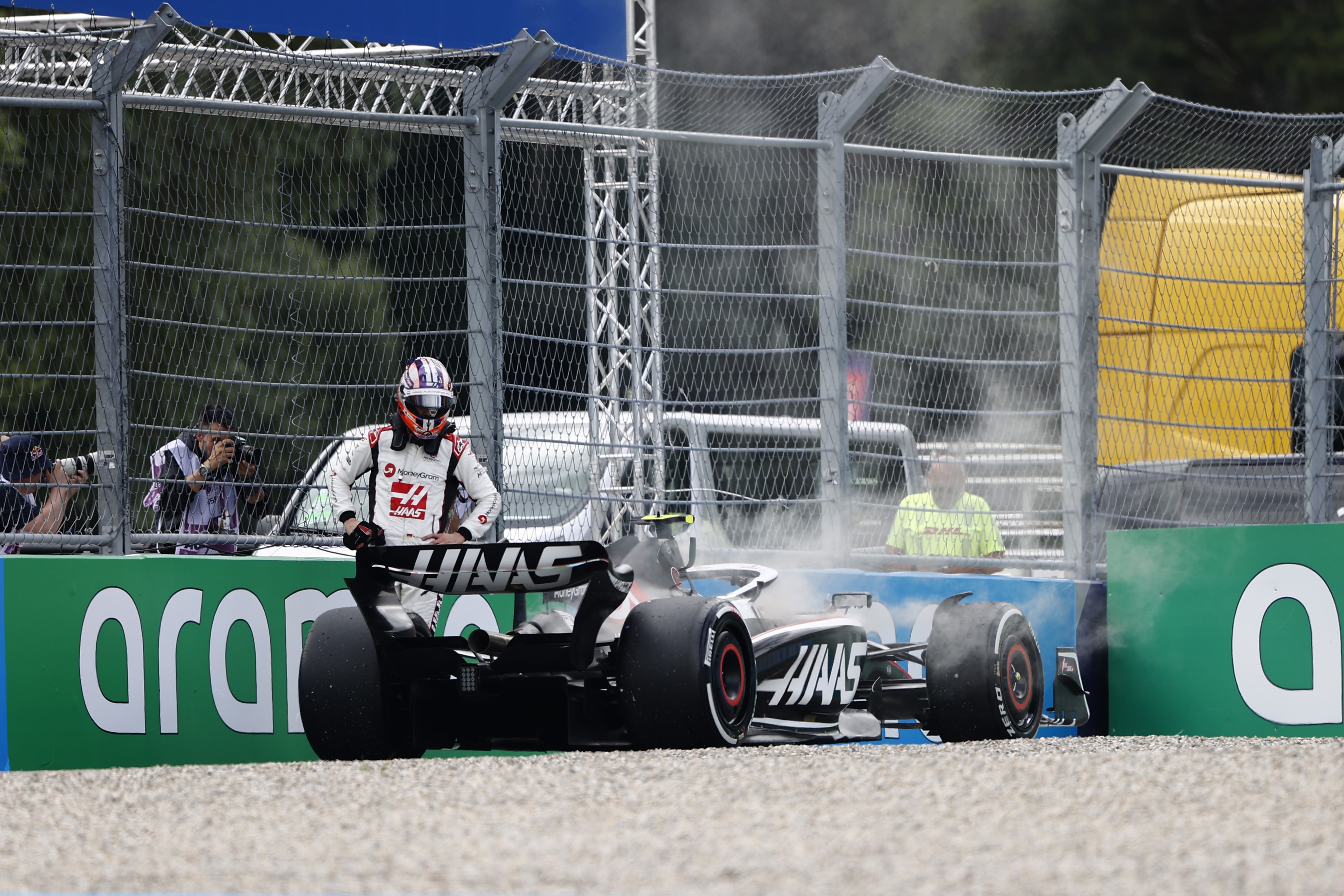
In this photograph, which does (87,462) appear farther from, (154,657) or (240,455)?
(154,657)

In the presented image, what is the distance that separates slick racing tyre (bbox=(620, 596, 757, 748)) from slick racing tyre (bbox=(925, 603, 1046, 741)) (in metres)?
1.12

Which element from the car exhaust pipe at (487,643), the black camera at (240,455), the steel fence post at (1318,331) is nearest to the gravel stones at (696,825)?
the car exhaust pipe at (487,643)

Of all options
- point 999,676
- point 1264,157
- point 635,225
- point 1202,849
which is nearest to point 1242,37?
point 1264,157

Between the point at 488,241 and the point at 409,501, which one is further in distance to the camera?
the point at 488,241

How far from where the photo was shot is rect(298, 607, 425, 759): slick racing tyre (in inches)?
252

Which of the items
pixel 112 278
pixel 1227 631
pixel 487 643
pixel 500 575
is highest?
pixel 112 278

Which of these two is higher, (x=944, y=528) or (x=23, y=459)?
(x=23, y=459)

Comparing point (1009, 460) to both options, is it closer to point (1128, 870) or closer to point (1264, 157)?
point (1264, 157)

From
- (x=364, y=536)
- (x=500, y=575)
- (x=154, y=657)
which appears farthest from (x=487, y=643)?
(x=154, y=657)

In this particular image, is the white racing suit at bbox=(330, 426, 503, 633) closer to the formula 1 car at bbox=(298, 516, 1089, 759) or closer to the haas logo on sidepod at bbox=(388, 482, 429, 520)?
the haas logo on sidepod at bbox=(388, 482, 429, 520)

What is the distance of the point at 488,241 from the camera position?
7.57 meters

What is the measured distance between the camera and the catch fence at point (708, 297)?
23.9ft

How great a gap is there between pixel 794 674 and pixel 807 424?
5.26ft

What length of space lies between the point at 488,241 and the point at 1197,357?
3.69 metres
